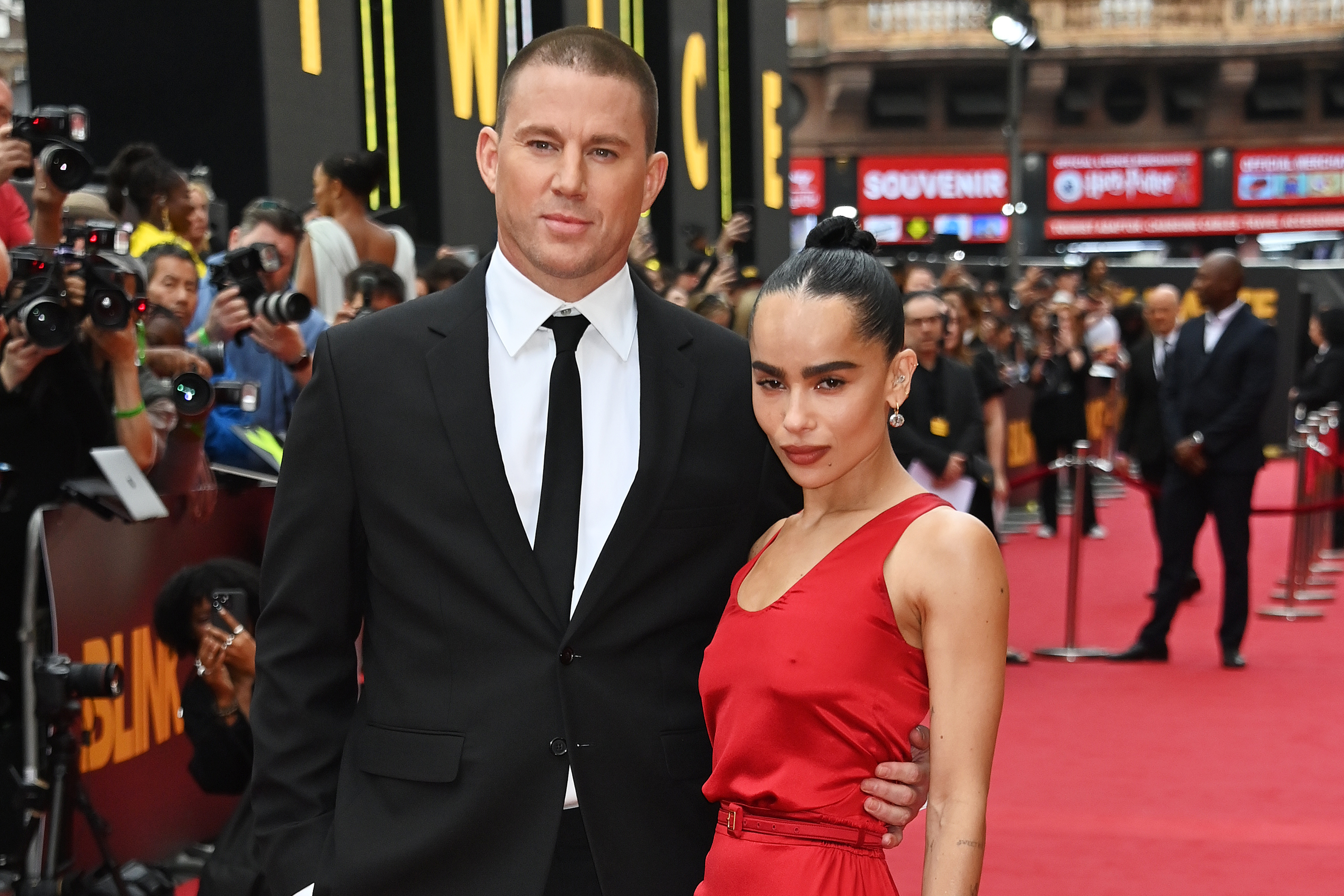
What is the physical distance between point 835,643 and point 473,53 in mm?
8207

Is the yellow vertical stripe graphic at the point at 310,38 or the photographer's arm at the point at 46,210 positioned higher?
the yellow vertical stripe graphic at the point at 310,38

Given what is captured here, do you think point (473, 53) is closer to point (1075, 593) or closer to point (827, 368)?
point (1075, 593)

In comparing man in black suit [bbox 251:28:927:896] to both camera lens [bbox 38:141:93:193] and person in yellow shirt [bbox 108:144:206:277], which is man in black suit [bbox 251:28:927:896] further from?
person in yellow shirt [bbox 108:144:206:277]

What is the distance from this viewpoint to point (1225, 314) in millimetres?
7656

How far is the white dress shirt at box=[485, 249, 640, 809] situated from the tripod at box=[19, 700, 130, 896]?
2.02 metres

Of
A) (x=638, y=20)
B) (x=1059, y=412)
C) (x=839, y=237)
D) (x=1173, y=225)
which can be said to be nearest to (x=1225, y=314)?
(x=1059, y=412)

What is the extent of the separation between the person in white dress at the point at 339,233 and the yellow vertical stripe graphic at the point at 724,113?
10.2 metres

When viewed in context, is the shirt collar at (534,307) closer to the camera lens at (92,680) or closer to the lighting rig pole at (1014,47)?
the camera lens at (92,680)

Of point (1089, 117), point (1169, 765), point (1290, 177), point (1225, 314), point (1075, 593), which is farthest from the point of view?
point (1089, 117)

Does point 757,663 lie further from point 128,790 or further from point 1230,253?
point 1230,253

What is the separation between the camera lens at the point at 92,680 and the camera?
3498mm

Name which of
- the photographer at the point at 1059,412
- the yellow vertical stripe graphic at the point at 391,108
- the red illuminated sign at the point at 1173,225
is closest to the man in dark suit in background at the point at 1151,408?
the photographer at the point at 1059,412

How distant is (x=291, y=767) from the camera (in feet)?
6.54

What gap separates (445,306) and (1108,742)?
479cm
